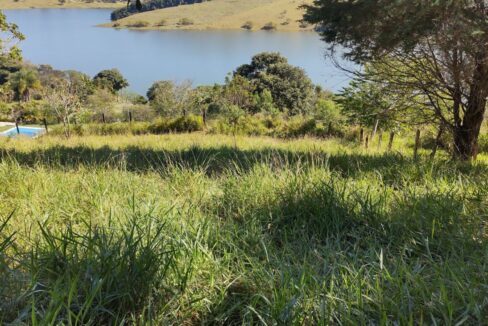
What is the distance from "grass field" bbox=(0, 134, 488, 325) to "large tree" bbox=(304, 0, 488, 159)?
2.58 meters

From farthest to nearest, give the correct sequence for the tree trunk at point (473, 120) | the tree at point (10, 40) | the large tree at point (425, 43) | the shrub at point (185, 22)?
the shrub at point (185, 22) < the tree at point (10, 40) < the tree trunk at point (473, 120) < the large tree at point (425, 43)

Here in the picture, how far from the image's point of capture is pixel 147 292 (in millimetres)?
1875

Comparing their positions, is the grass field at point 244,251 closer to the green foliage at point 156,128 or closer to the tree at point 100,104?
the green foliage at point 156,128

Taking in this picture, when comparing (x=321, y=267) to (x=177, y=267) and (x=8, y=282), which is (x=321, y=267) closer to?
(x=177, y=267)

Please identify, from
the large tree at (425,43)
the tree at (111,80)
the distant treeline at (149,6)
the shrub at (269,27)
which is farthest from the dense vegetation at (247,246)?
the shrub at (269,27)

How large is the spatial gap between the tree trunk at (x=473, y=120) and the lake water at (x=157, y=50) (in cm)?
6172

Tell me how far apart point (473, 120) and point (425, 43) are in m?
1.76

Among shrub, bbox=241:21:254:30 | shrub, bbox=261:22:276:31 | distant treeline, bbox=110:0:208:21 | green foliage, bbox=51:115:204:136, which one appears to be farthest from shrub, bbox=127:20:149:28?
green foliage, bbox=51:115:204:136

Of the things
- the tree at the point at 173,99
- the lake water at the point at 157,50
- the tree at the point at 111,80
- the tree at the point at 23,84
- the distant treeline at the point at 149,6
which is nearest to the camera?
the distant treeline at the point at 149,6

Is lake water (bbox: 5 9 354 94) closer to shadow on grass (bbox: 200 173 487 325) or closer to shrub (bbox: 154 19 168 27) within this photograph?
shrub (bbox: 154 19 168 27)

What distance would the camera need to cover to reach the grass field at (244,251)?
1.76m

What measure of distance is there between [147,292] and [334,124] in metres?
14.9

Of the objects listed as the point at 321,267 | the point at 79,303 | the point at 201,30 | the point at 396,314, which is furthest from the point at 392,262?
the point at 201,30

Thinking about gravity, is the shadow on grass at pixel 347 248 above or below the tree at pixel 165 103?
above
